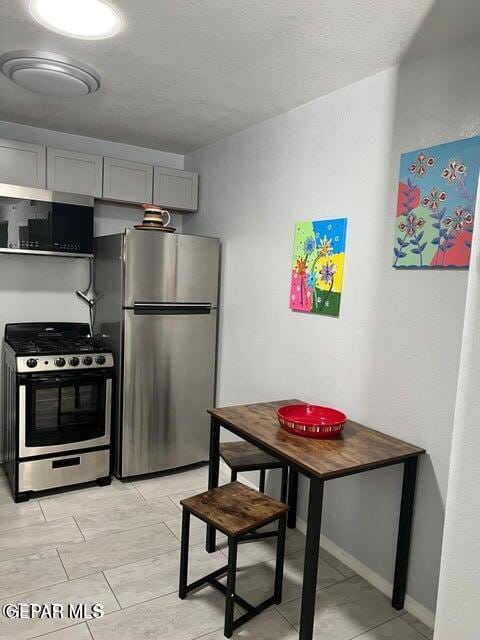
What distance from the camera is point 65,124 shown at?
11.1 ft

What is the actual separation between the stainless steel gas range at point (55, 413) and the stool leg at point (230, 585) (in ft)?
5.42

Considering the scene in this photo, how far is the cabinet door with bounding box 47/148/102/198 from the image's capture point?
130 inches

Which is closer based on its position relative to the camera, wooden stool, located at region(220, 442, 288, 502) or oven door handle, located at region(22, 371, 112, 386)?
wooden stool, located at region(220, 442, 288, 502)

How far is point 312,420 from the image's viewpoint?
2375mm

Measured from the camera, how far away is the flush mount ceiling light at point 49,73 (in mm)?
2279

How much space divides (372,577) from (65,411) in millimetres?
2119

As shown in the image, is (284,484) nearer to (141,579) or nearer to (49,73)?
(141,579)

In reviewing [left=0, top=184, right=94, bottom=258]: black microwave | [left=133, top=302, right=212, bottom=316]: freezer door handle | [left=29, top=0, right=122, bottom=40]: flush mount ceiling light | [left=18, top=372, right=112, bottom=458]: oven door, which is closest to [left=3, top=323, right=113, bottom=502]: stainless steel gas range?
[left=18, top=372, right=112, bottom=458]: oven door

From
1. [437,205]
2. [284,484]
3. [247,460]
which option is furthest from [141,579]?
[437,205]

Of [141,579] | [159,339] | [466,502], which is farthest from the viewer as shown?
[159,339]

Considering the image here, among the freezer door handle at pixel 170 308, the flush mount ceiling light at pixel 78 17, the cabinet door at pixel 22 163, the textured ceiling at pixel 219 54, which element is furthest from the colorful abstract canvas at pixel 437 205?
the cabinet door at pixel 22 163

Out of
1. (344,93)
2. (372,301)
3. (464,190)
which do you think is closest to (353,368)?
(372,301)

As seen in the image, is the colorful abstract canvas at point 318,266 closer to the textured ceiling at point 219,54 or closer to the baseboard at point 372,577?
the textured ceiling at point 219,54

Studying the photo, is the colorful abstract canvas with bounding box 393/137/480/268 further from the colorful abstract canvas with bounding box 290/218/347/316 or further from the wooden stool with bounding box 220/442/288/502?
the wooden stool with bounding box 220/442/288/502
